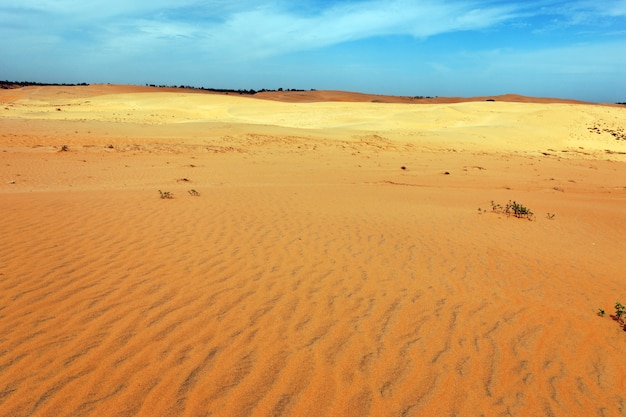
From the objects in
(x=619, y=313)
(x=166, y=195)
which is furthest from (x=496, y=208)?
(x=166, y=195)

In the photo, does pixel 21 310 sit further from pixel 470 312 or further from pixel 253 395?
pixel 470 312

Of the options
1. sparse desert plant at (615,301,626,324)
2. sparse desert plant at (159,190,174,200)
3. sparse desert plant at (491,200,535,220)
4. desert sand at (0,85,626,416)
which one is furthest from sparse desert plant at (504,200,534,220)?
sparse desert plant at (159,190,174,200)

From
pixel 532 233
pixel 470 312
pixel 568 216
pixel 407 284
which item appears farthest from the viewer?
pixel 568 216

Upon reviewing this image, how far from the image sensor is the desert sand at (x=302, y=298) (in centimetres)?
315

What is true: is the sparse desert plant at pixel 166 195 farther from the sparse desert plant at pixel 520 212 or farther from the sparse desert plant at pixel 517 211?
the sparse desert plant at pixel 520 212

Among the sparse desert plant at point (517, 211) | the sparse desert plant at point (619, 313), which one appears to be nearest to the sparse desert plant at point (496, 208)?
the sparse desert plant at point (517, 211)

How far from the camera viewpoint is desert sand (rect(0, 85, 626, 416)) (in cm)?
315

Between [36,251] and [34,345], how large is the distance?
2556 millimetres

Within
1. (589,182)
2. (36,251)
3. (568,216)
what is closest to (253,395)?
(36,251)

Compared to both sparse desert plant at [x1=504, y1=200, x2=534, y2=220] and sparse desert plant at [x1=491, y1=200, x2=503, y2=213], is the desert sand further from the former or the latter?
sparse desert plant at [x1=491, y1=200, x2=503, y2=213]

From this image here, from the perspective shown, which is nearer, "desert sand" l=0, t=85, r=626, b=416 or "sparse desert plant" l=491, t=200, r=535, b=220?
"desert sand" l=0, t=85, r=626, b=416

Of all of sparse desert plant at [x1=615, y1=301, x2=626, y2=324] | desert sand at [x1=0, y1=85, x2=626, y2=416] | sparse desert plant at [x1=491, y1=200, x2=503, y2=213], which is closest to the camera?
desert sand at [x1=0, y1=85, x2=626, y2=416]

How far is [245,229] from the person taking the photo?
7199 millimetres

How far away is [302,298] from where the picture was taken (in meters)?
4.61
